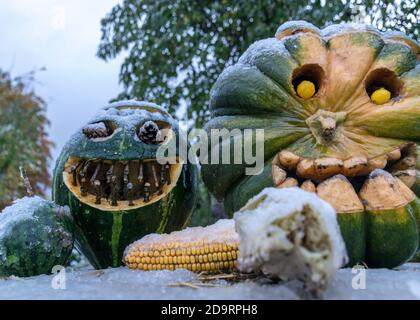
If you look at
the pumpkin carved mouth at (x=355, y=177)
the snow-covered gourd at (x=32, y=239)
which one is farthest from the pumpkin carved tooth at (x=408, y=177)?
the snow-covered gourd at (x=32, y=239)

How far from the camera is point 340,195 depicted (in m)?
1.68

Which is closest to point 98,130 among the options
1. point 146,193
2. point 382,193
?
point 146,193

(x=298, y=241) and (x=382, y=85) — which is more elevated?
(x=382, y=85)

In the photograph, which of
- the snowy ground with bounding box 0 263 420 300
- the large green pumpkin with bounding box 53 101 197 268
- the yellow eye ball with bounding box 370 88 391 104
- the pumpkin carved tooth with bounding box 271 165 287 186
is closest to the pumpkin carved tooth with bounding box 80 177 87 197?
the large green pumpkin with bounding box 53 101 197 268

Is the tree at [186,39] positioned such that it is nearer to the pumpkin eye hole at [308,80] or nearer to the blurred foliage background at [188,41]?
the blurred foliage background at [188,41]

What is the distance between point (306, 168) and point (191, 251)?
0.47m

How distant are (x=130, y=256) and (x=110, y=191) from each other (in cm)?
33

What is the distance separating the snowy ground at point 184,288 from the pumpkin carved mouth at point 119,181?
357mm

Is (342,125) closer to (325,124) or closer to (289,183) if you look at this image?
(325,124)

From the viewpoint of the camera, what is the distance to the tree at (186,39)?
445 centimetres

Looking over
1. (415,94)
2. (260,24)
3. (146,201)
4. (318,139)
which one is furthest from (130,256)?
(260,24)

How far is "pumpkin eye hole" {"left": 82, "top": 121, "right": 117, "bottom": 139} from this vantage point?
187 cm

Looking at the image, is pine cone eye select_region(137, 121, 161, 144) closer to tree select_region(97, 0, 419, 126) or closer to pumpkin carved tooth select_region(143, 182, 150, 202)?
pumpkin carved tooth select_region(143, 182, 150, 202)
